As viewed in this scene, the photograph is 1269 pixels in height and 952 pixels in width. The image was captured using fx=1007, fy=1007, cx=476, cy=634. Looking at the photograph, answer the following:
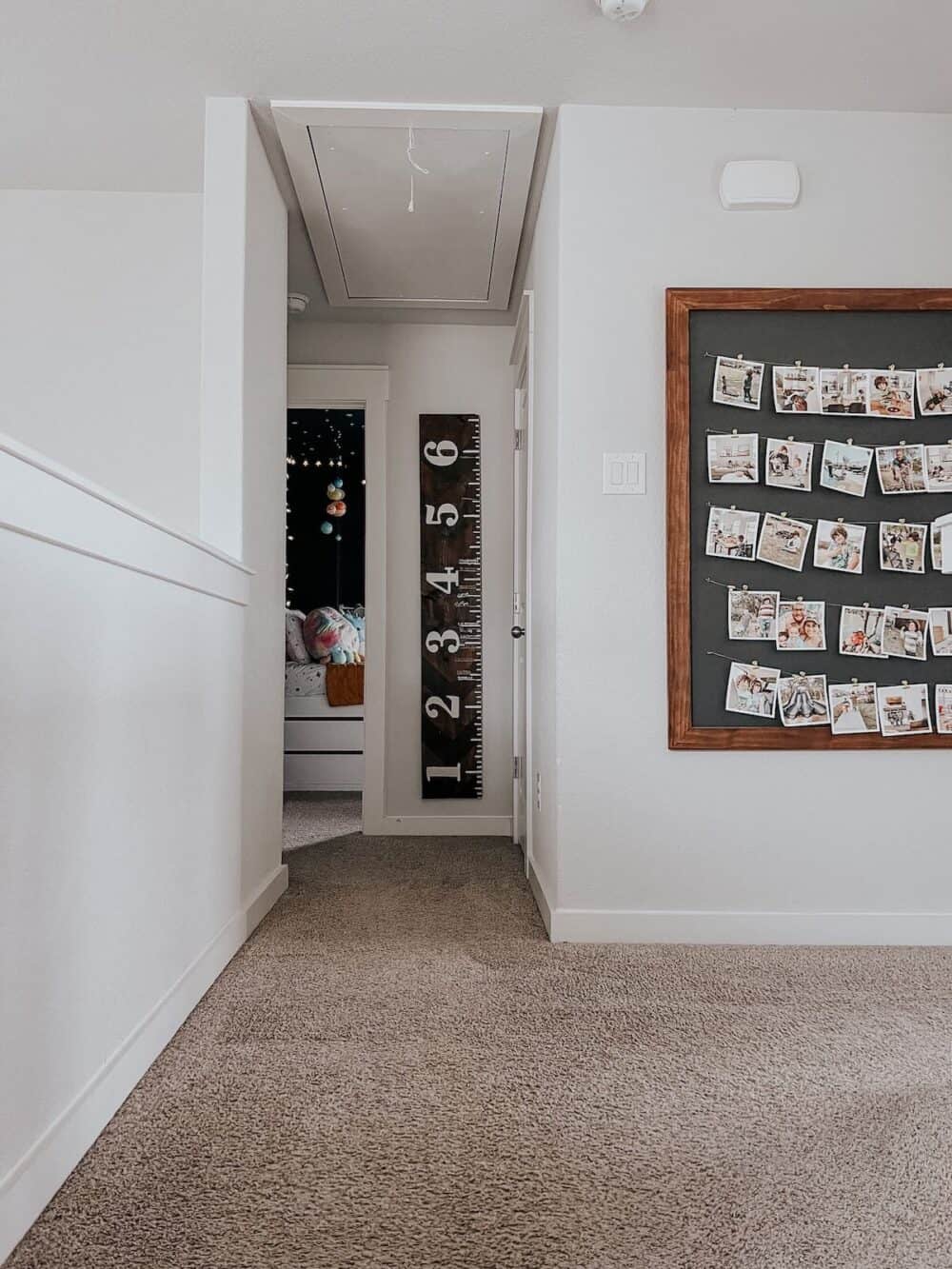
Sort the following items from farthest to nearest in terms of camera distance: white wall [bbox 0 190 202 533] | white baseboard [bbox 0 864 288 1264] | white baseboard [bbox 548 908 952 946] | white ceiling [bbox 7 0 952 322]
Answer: white wall [bbox 0 190 202 533]
white baseboard [bbox 548 908 952 946]
white ceiling [bbox 7 0 952 322]
white baseboard [bbox 0 864 288 1264]

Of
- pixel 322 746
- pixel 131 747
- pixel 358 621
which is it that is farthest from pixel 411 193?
pixel 358 621

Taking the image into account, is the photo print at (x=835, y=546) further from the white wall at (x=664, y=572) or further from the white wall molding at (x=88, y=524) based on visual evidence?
the white wall molding at (x=88, y=524)

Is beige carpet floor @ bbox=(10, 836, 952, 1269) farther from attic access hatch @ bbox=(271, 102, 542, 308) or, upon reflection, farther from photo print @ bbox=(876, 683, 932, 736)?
attic access hatch @ bbox=(271, 102, 542, 308)

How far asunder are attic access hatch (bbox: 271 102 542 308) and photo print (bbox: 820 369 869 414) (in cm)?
109

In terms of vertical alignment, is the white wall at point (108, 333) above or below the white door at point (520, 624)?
above

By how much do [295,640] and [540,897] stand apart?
398cm

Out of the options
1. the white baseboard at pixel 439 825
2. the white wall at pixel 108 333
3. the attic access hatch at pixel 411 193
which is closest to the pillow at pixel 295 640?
the white baseboard at pixel 439 825

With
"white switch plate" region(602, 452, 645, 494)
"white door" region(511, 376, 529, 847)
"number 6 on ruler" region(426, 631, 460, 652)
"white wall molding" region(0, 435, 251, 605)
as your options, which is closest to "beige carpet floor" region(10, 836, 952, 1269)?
"white wall molding" region(0, 435, 251, 605)

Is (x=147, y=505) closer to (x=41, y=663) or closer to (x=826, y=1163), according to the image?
(x=41, y=663)

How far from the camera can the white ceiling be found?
7.76ft

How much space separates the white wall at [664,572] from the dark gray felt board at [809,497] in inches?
4.1

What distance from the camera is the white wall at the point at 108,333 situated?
3.38m

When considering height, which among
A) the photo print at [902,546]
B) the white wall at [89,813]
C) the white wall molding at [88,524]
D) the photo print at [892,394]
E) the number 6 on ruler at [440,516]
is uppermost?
the photo print at [892,394]

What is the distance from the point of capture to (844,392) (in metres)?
2.74
